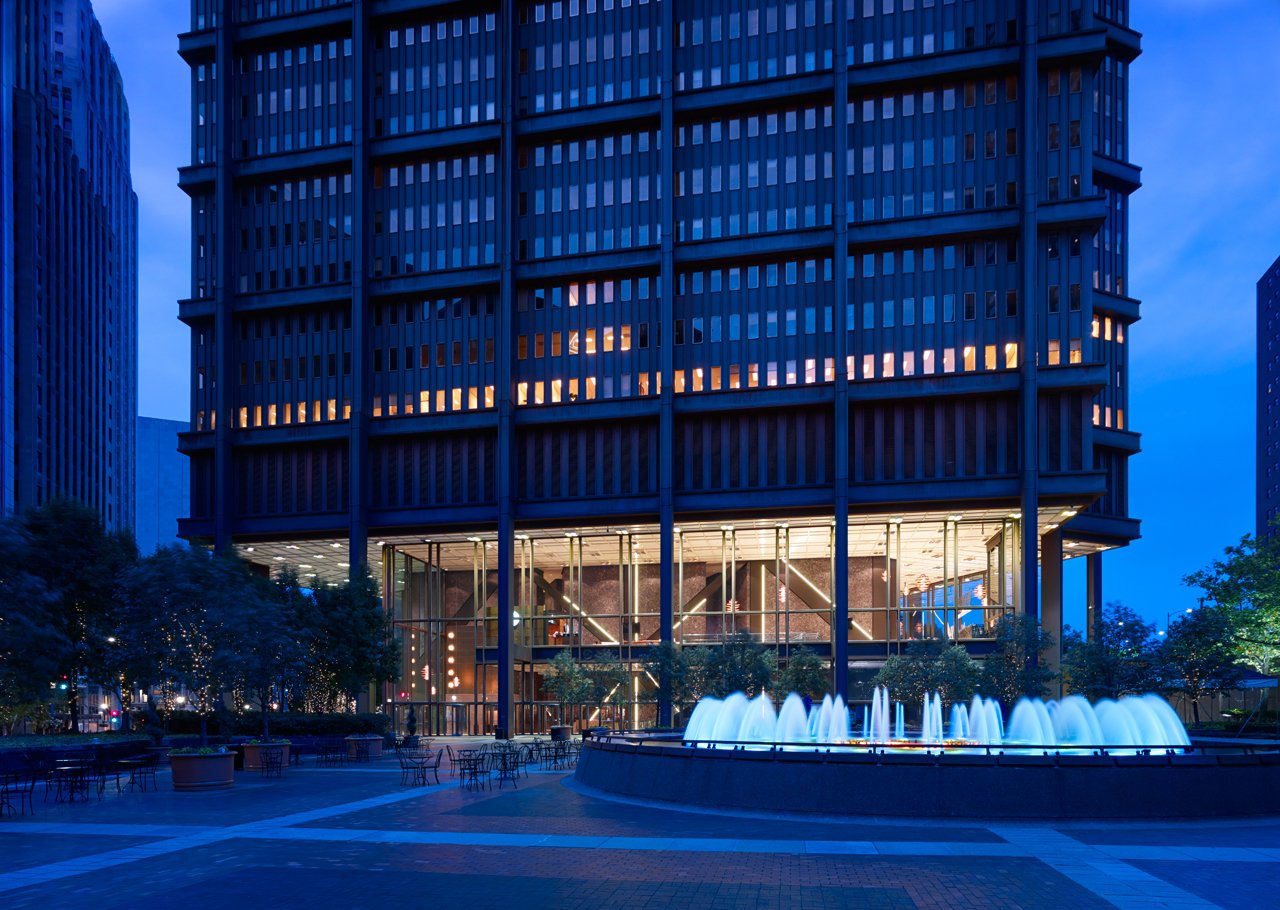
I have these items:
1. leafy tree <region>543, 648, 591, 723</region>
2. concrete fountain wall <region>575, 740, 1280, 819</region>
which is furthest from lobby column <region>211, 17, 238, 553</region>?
concrete fountain wall <region>575, 740, 1280, 819</region>

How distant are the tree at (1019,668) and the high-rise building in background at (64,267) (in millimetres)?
64317

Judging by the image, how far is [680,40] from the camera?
180 feet

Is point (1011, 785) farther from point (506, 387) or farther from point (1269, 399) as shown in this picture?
point (1269, 399)

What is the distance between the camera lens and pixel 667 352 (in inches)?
2082

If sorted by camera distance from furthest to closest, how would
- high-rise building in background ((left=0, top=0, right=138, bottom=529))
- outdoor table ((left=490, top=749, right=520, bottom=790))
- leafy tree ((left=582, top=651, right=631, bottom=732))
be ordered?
high-rise building in background ((left=0, top=0, right=138, bottom=529)), leafy tree ((left=582, top=651, right=631, bottom=732)), outdoor table ((left=490, top=749, right=520, bottom=790))

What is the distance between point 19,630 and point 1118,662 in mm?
36111

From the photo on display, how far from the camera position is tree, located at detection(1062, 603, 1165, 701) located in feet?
128

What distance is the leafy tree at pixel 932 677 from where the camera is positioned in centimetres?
3953

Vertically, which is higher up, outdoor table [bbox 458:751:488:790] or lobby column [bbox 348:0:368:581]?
lobby column [bbox 348:0:368:581]

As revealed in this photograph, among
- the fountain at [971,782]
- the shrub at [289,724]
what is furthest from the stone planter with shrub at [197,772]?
the shrub at [289,724]

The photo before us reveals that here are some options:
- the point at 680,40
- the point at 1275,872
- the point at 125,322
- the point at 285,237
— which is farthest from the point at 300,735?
the point at 125,322

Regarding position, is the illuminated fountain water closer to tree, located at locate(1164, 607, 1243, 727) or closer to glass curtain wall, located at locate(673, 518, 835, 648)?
tree, located at locate(1164, 607, 1243, 727)

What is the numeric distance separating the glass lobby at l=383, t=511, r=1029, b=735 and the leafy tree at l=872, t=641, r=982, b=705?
36.0 feet

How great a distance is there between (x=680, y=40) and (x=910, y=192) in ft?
48.7
